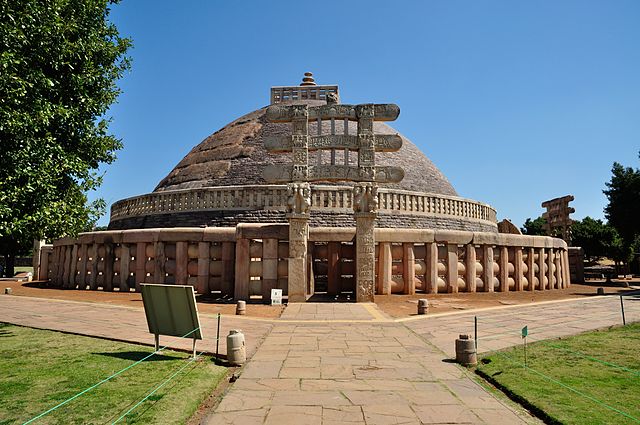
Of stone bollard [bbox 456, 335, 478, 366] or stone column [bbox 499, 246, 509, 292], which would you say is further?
stone column [bbox 499, 246, 509, 292]

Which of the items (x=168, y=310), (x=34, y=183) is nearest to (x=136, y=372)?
(x=168, y=310)

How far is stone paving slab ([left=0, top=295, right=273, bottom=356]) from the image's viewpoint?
6.68 meters

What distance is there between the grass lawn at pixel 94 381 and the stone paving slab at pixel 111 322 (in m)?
0.46

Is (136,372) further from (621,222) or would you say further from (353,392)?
(621,222)

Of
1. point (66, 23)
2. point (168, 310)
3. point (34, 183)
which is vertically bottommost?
point (168, 310)

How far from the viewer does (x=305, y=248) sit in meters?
11.8

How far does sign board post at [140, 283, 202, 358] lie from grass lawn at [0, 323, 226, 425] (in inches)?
14.5

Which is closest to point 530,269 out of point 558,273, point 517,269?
point 517,269

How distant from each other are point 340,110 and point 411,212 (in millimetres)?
7133

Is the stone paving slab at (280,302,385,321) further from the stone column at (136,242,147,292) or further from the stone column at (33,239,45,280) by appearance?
the stone column at (33,239,45,280)

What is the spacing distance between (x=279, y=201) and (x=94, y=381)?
44.3ft

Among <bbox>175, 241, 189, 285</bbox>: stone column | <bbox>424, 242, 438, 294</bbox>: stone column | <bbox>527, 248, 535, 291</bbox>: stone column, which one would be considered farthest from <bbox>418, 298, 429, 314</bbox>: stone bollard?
<bbox>527, 248, 535, 291</bbox>: stone column

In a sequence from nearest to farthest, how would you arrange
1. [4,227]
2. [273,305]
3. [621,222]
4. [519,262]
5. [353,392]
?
1. [353,392]
2. [4,227]
3. [273,305]
4. [519,262]
5. [621,222]

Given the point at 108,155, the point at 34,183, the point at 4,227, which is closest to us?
the point at 4,227
